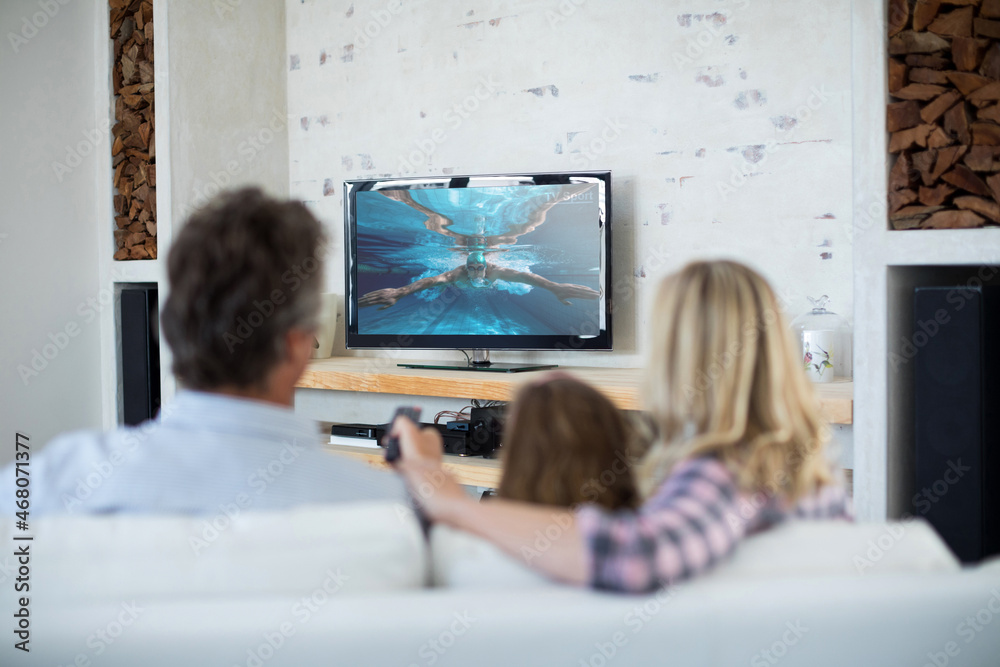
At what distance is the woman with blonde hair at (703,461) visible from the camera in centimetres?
91

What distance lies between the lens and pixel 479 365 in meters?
3.57

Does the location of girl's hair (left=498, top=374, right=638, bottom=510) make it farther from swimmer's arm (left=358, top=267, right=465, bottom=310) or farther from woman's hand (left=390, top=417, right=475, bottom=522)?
swimmer's arm (left=358, top=267, right=465, bottom=310)

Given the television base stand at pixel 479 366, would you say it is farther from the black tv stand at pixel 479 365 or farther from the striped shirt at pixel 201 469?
the striped shirt at pixel 201 469

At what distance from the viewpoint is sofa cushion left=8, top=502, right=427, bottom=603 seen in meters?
0.87

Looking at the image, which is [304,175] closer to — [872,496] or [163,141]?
[163,141]

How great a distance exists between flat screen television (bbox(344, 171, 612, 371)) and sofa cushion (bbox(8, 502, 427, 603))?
253 centimetres

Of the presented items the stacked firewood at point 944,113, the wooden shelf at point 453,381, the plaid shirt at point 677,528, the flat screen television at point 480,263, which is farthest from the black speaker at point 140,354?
the plaid shirt at point 677,528

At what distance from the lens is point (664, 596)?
873mm

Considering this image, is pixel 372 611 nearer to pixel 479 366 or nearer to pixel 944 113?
pixel 944 113

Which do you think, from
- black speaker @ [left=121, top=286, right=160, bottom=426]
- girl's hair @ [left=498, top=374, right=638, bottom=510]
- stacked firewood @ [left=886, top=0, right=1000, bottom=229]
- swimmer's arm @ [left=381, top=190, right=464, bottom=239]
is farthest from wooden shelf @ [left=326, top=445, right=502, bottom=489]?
girl's hair @ [left=498, top=374, right=638, bottom=510]

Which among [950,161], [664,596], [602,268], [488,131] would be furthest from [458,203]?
[664,596]

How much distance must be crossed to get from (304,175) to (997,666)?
152 inches

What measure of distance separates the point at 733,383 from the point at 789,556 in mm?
216

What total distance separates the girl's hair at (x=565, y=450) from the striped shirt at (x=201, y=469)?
0.16 metres
